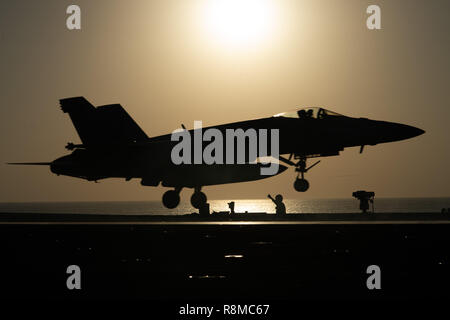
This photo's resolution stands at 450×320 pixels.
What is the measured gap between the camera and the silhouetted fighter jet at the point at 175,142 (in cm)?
2512

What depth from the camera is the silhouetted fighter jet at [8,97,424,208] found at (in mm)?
25125

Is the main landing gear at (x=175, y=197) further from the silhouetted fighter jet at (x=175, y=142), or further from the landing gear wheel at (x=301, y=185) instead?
the landing gear wheel at (x=301, y=185)

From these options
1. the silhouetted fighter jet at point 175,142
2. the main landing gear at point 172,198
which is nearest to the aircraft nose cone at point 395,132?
the silhouetted fighter jet at point 175,142

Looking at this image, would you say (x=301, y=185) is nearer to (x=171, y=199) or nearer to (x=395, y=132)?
(x=395, y=132)

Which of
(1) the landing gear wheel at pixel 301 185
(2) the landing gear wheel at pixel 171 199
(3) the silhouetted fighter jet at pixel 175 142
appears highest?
(3) the silhouetted fighter jet at pixel 175 142

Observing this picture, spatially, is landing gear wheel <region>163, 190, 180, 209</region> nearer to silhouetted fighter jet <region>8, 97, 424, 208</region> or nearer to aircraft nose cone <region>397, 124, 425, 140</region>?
silhouetted fighter jet <region>8, 97, 424, 208</region>

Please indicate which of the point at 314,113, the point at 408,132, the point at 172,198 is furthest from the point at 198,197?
the point at 408,132

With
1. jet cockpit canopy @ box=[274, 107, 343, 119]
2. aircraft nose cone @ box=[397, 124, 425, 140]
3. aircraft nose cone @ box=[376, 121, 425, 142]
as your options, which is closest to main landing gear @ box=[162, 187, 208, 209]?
jet cockpit canopy @ box=[274, 107, 343, 119]

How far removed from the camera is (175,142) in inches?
1131
